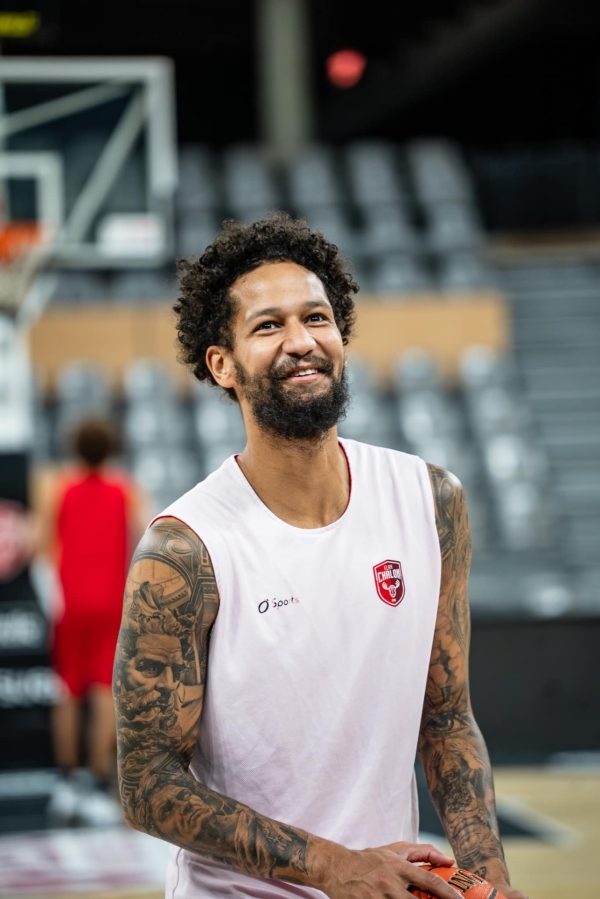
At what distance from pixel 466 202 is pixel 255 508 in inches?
476

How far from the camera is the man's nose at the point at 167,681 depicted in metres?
1.93

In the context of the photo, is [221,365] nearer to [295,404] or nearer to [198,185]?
[295,404]

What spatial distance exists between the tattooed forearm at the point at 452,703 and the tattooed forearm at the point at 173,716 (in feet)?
1.15

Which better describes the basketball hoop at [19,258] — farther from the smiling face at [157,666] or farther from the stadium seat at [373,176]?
the stadium seat at [373,176]

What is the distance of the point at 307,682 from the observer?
198 cm

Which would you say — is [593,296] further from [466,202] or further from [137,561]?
[137,561]

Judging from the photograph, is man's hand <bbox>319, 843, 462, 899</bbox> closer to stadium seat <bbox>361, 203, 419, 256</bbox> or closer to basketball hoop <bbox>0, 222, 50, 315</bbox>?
basketball hoop <bbox>0, 222, 50, 315</bbox>

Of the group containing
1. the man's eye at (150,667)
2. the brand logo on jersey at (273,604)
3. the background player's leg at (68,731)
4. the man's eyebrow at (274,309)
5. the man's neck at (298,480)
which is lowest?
the background player's leg at (68,731)

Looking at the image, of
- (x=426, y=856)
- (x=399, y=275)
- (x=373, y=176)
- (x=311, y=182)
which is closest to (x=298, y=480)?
(x=426, y=856)

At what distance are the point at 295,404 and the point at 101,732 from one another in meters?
3.87

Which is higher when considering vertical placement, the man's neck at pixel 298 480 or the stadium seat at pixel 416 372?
the stadium seat at pixel 416 372

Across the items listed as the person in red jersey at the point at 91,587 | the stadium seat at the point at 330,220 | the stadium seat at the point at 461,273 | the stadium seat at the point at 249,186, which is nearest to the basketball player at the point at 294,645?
the person in red jersey at the point at 91,587

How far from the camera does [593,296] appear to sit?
12977mm

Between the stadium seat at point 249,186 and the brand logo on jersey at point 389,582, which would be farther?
the stadium seat at point 249,186
